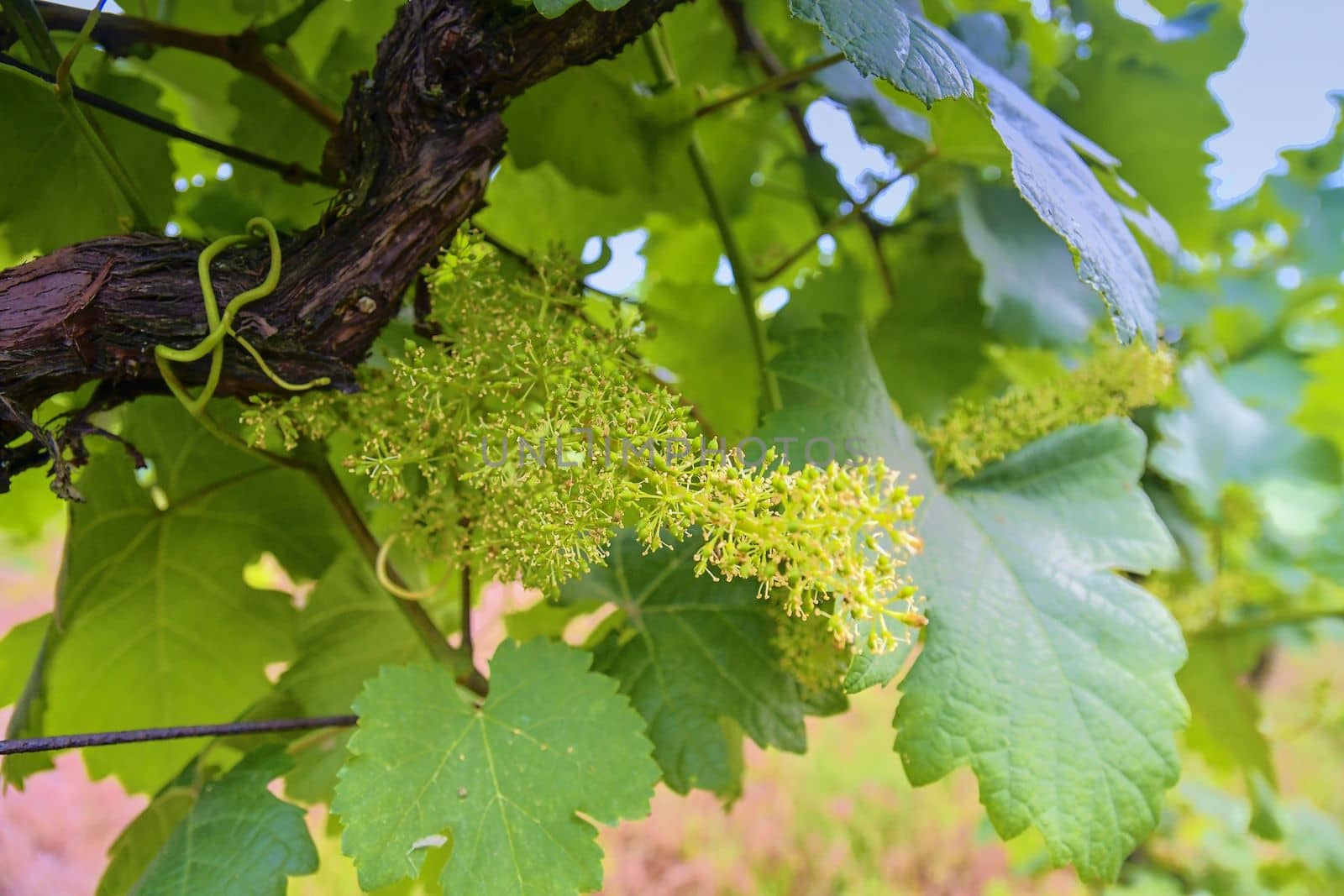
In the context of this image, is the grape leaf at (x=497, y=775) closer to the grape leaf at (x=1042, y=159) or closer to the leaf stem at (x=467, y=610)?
the leaf stem at (x=467, y=610)

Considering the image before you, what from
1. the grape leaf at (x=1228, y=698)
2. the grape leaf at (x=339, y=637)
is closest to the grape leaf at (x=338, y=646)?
the grape leaf at (x=339, y=637)

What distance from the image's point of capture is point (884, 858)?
3.06 meters

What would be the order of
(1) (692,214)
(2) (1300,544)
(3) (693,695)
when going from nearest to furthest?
(3) (693,695) → (1) (692,214) → (2) (1300,544)

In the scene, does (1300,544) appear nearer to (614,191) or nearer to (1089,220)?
(1089,220)

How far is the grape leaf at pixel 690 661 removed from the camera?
87 centimetres

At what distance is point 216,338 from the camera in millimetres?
582

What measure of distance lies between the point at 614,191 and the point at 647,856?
2.69m

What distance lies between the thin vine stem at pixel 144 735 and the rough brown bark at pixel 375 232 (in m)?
0.18

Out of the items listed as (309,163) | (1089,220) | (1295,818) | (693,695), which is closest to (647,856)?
(1295,818)

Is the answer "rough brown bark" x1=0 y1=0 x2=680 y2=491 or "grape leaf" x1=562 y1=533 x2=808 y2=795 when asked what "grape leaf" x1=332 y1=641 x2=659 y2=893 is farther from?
"rough brown bark" x1=0 y1=0 x2=680 y2=491

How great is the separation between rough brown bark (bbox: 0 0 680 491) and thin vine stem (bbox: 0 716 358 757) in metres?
0.18

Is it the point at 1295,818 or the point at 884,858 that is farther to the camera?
the point at 884,858

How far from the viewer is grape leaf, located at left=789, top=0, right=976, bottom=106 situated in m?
0.56

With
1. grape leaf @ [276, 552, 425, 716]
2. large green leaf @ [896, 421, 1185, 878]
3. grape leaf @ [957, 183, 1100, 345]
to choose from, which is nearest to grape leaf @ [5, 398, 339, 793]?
grape leaf @ [276, 552, 425, 716]
